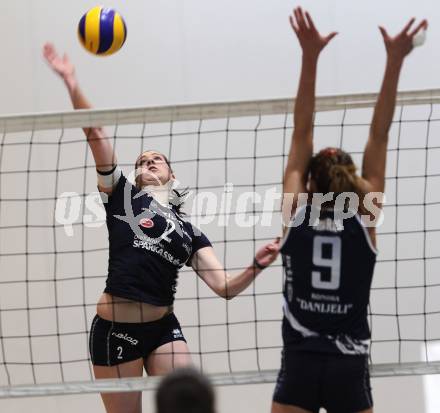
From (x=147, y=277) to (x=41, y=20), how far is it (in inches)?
122

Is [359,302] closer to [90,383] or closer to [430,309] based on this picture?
[90,383]

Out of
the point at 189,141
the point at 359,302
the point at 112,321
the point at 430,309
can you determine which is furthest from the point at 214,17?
the point at 359,302

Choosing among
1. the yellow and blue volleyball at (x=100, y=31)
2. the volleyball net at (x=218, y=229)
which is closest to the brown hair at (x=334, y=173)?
the yellow and blue volleyball at (x=100, y=31)

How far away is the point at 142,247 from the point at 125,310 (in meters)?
0.31

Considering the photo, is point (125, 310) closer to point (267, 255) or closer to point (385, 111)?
point (267, 255)

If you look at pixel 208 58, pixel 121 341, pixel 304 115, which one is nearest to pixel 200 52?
pixel 208 58

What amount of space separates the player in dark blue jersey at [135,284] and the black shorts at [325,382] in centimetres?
94

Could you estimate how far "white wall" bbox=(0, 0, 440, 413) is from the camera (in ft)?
21.2

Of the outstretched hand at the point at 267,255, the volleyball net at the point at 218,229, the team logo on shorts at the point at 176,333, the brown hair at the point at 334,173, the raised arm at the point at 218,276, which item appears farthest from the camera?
the volleyball net at the point at 218,229

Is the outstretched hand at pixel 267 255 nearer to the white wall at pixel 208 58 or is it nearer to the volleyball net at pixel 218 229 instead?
the volleyball net at pixel 218 229

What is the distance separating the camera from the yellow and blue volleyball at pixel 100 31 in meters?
4.40

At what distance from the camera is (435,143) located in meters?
6.41

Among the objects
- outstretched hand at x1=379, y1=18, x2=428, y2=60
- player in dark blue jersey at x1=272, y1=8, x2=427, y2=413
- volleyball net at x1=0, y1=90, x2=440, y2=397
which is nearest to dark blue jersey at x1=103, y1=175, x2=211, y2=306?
player in dark blue jersey at x1=272, y1=8, x2=427, y2=413

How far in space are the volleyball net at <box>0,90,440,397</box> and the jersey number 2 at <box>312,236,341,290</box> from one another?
300 centimetres
